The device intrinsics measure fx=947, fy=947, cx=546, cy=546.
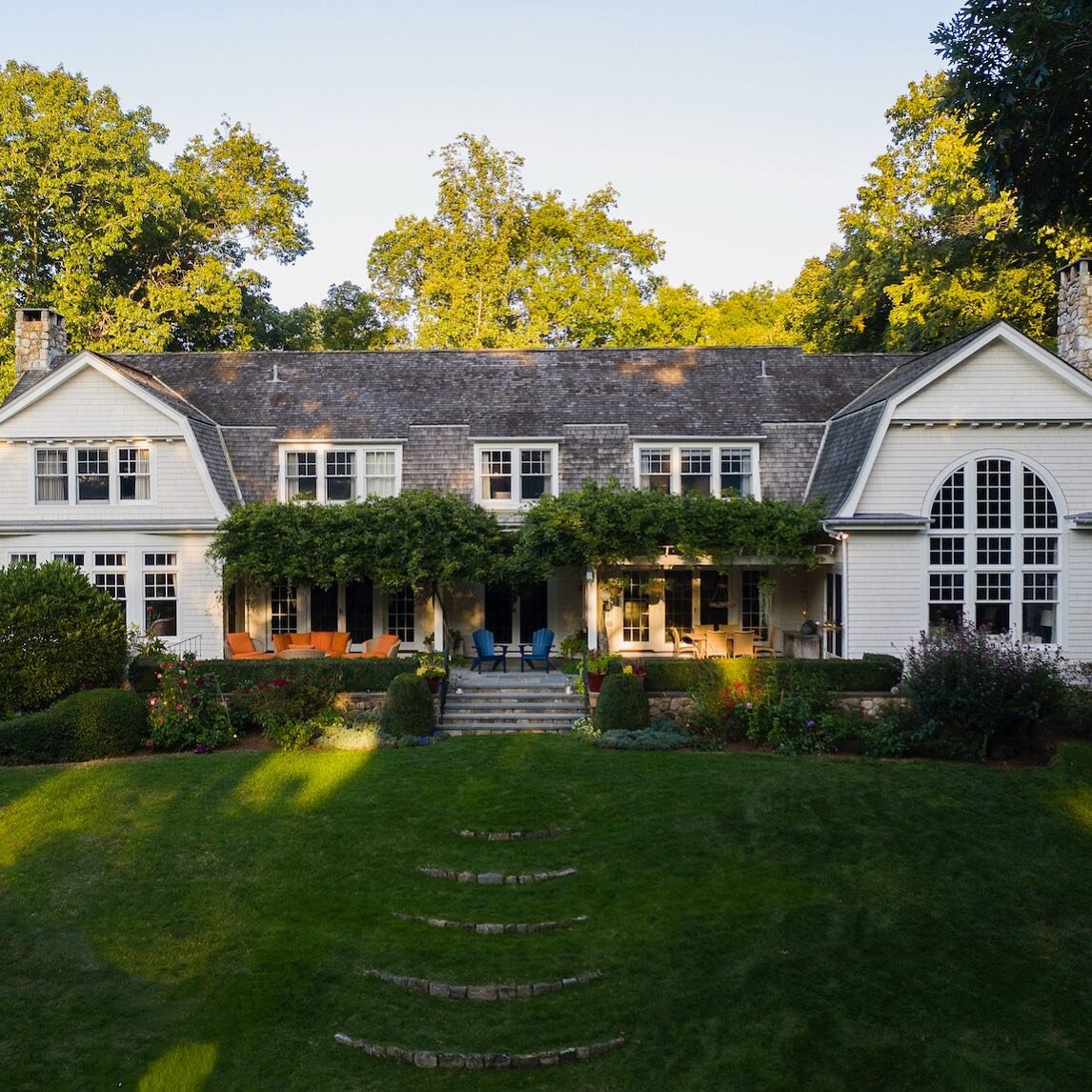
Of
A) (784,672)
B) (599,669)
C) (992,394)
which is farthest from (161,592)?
(992,394)

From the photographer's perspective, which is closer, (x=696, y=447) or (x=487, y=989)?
(x=487, y=989)

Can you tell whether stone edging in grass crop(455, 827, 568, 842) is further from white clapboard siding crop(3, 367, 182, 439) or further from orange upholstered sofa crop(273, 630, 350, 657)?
white clapboard siding crop(3, 367, 182, 439)

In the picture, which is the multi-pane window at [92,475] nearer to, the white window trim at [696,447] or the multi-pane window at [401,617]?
the multi-pane window at [401,617]

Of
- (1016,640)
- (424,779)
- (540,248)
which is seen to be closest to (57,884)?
(424,779)

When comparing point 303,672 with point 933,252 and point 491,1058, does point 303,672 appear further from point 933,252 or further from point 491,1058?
point 933,252

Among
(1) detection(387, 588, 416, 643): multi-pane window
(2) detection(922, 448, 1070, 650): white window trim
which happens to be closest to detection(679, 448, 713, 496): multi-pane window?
(2) detection(922, 448, 1070, 650): white window trim

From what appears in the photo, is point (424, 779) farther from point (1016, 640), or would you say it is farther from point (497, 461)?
point (1016, 640)

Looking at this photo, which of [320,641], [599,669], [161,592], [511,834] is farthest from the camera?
[320,641]

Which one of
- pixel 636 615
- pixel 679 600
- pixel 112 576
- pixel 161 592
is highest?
pixel 112 576
